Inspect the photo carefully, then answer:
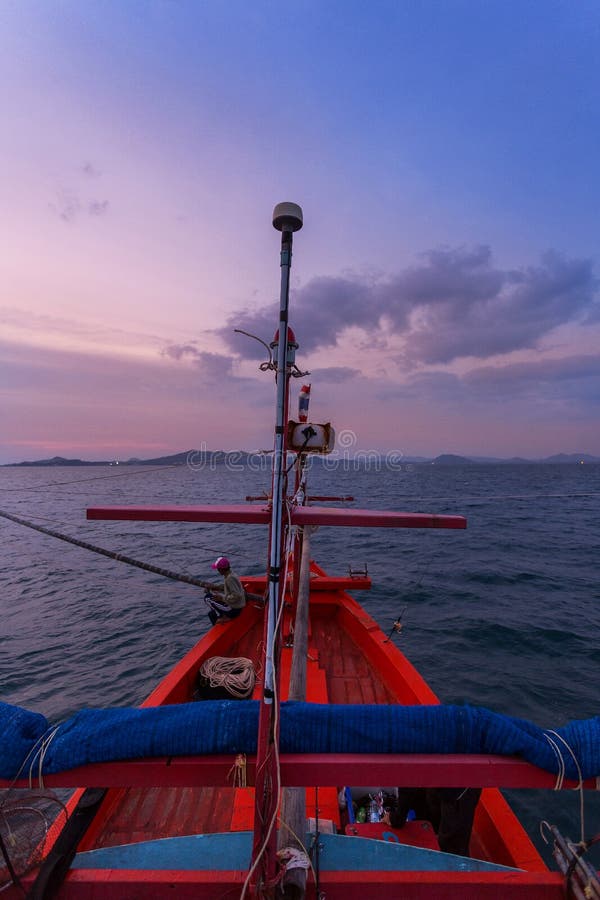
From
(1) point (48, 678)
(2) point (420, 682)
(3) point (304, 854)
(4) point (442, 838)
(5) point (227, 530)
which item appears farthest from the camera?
(5) point (227, 530)

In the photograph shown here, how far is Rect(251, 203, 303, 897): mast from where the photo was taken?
2.39 m

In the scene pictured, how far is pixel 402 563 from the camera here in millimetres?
21031

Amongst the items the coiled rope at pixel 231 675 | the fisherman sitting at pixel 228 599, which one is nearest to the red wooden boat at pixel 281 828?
the coiled rope at pixel 231 675

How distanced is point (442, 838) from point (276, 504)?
131 inches

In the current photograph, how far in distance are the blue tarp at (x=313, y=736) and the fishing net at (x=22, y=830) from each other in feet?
1.21

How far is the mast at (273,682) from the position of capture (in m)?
2.39

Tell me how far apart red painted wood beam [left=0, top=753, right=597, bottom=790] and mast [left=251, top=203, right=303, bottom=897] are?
18cm

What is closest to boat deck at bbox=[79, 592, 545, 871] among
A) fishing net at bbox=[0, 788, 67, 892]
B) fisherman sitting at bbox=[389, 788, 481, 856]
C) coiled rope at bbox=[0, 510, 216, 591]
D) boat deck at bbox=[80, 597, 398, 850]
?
boat deck at bbox=[80, 597, 398, 850]

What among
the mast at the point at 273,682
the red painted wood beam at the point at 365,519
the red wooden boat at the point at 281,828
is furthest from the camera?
the red painted wood beam at the point at 365,519

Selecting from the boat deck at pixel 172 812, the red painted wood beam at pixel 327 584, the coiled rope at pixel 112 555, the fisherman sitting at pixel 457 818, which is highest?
the coiled rope at pixel 112 555

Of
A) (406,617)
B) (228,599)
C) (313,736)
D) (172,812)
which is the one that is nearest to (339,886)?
(313,736)

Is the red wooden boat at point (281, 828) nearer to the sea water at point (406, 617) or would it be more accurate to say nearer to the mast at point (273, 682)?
the mast at point (273, 682)

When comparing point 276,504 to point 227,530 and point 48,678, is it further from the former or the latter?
point 227,530

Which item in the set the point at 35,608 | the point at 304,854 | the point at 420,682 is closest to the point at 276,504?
the point at 304,854
